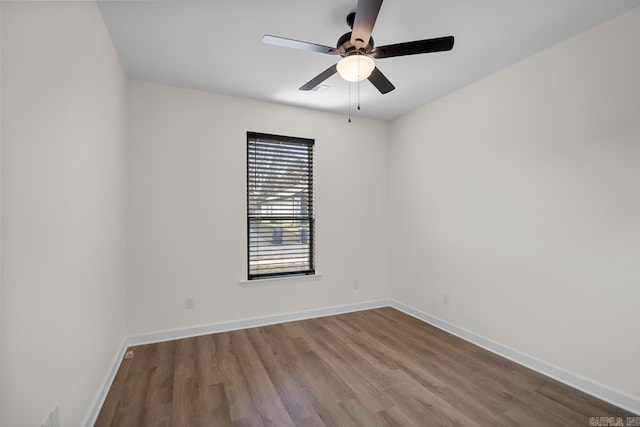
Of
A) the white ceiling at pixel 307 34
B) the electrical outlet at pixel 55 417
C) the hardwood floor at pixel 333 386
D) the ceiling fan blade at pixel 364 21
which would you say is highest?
the white ceiling at pixel 307 34

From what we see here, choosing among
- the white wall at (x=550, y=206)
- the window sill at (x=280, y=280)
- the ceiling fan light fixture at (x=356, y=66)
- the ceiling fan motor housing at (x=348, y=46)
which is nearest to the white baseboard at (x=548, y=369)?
the white wall at (x=550, y=206)

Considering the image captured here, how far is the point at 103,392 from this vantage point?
79.1 inches

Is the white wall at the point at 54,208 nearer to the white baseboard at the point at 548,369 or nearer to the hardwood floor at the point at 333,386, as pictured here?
the hardwood floor at the point at 333,386

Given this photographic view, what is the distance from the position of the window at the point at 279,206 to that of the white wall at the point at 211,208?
0.35ft

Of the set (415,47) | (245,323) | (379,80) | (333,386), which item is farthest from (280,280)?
(415,47)

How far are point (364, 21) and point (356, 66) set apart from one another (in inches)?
12.6

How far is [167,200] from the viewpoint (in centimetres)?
302

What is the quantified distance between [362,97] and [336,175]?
3.33 feet

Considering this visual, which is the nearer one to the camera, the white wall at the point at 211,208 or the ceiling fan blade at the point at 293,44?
the ceiling fan blade at the point at 293,44

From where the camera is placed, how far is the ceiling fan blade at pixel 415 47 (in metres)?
1.75

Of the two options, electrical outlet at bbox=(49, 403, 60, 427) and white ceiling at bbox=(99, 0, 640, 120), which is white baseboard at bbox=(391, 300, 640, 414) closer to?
white ceiling at bbox=(99, 0, 640, 120)

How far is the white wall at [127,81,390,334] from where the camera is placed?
9.64 feet

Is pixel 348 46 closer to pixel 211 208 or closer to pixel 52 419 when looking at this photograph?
pixel 211 208

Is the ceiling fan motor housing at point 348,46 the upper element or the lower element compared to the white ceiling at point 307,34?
lower
